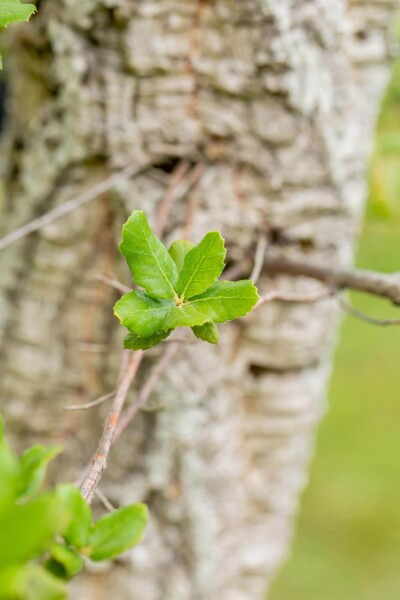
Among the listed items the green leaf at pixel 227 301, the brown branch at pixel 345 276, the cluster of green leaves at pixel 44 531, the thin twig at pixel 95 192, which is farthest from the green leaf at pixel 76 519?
the thin twig at pixel 95 192

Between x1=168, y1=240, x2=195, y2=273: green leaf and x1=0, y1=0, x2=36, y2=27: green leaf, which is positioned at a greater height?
x1=0, y1=0, x2=36, y2=27: green leaf

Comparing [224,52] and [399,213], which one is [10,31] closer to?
[224,52]

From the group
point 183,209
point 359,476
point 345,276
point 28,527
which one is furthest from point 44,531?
point 359,476

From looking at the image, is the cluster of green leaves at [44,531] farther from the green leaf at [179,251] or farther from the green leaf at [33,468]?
the green leaf at [179,251]

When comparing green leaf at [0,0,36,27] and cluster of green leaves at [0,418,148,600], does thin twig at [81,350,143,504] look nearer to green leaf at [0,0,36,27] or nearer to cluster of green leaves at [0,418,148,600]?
cluster of green leaves at [0,418,148,600]

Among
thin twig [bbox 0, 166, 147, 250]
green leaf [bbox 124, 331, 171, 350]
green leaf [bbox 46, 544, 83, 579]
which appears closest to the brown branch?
thin twig [bbox 0, 166, 147, 250]
